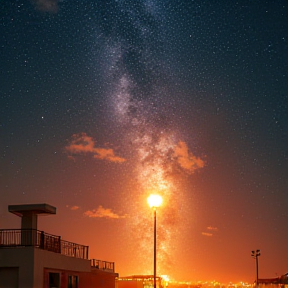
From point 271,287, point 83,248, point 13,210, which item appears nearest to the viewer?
point 13,210

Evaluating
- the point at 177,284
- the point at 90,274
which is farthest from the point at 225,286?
the point at 90,274

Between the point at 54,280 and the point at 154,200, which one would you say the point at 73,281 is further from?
the point at 154,200

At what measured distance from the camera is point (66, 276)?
3488 centimetres

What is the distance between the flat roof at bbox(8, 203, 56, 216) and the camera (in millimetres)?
32125

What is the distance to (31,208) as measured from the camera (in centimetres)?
3219

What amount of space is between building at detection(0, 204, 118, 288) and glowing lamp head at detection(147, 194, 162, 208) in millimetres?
5944

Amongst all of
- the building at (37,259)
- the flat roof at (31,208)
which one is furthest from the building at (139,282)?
the flat roof at (31,208)

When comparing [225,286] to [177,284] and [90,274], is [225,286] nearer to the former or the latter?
[177,284]

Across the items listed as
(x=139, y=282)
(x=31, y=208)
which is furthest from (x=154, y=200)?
(x=139, y=282)

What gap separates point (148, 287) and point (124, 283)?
5.03 metres

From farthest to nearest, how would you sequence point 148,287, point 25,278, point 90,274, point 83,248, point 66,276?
point 148,287
point 90,274
point 83,248
point 66,276
point 25,278

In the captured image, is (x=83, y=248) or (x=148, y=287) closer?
(x=83, y=248)

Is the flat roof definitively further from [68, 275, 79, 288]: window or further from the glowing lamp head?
the glowing lamp head

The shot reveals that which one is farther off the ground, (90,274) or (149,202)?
(149,202)
